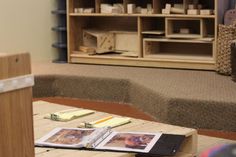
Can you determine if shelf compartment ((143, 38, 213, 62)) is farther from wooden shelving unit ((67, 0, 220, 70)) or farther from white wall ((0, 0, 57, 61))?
white wall ((0, 0, 57, 61))

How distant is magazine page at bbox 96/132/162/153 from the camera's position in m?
1.65

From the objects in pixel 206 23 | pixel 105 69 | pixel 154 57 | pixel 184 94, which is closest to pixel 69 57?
pixel 105 69

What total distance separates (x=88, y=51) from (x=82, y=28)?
29cm

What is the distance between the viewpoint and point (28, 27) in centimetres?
398

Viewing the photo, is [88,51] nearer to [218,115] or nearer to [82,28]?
[82,28]

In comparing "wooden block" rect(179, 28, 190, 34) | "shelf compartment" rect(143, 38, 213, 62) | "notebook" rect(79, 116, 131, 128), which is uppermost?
"wooden block" rect(179, 28, 190, 34)

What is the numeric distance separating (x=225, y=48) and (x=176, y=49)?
746 mm

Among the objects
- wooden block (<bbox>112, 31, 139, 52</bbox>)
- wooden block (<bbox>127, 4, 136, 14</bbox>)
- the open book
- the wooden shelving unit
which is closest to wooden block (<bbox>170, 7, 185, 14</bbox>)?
the wooden shelving unit

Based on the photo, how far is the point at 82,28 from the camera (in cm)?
410

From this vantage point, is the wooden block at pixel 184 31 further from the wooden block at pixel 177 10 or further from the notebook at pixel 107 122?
the notebook at pixel 107 122

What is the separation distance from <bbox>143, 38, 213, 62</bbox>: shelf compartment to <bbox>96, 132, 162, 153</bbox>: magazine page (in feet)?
5.70

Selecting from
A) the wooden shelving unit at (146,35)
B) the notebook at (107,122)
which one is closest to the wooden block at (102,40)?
the wooden shelving unit at (146,35)

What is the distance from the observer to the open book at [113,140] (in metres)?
1.64

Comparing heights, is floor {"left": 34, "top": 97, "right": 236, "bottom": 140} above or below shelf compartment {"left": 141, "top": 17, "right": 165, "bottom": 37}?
below
